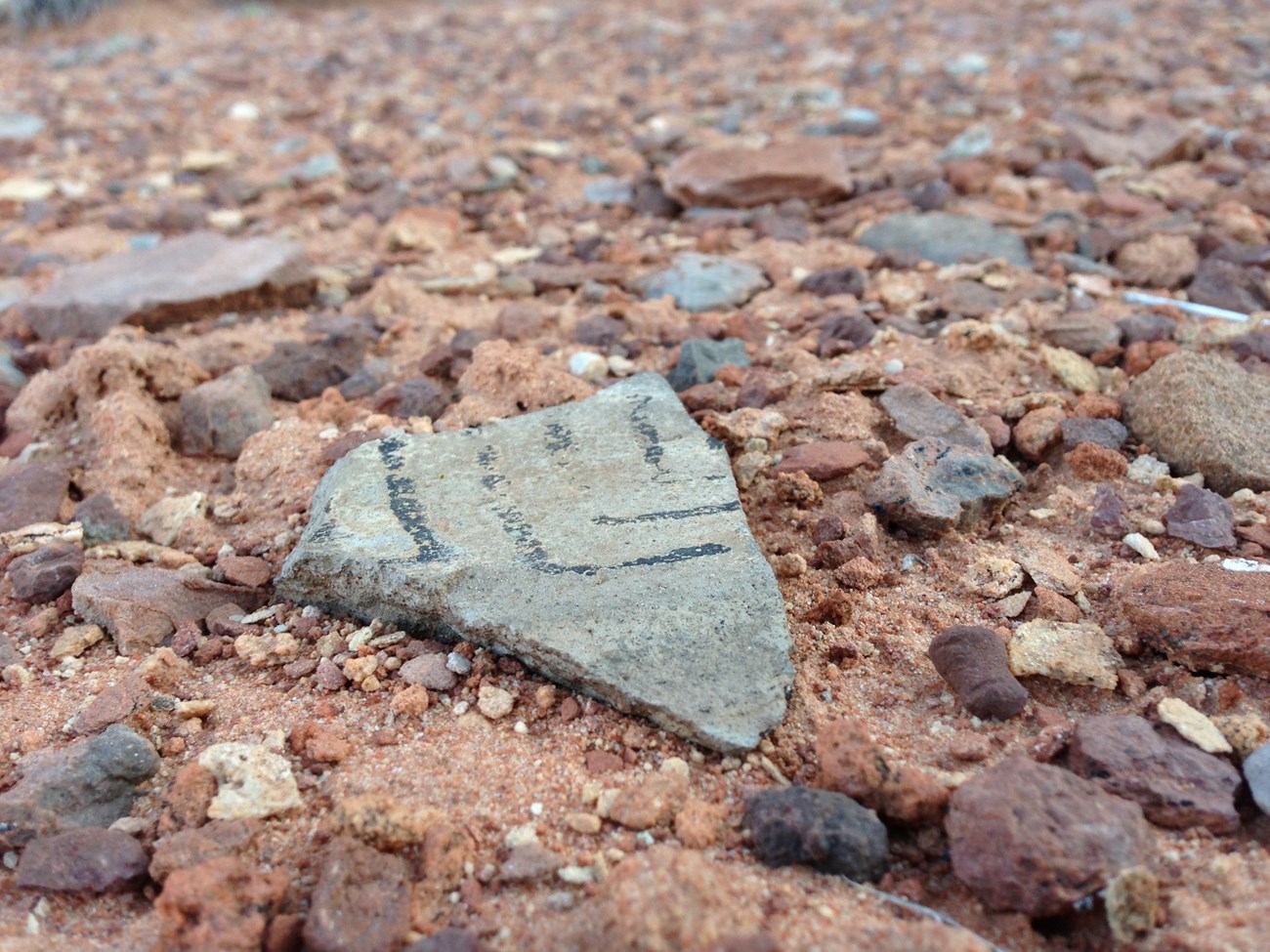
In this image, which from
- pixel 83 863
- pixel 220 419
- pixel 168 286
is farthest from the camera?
pixel 168 286

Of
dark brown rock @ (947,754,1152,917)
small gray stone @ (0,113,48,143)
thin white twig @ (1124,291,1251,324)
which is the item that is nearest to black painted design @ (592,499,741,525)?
dark brown rock @ (947,754,1152,917)

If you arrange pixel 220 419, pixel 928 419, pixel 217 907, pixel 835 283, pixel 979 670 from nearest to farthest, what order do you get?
pixel 217 907, pixel 979 670, pixel 928 419, pixel 220 419, pixel 835 283

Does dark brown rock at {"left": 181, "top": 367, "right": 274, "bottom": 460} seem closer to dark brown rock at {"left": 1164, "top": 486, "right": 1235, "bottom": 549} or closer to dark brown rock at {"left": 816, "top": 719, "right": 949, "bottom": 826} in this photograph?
dark brown rock at {"left": 816, "top": 719, "right": 949, "bottom": 826}

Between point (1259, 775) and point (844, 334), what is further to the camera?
point (844, 334)

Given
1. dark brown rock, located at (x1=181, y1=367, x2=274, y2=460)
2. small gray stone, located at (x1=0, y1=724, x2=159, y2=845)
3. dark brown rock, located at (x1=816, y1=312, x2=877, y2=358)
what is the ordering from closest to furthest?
1. small gray stone, located at (x1=0, y1=724, x2=159, y2=845)
2. dark brown rock, located at (x1=181, y1=367, x2=274, y2=460)
3. dark brown rock, located at (x1=816, y1=312, x2=877, y2=358)

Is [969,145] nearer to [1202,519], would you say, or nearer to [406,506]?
[1202,519]

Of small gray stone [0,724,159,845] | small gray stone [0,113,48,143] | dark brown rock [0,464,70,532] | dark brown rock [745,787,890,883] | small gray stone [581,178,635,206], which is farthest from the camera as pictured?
small gray stone [0,113,48,143]

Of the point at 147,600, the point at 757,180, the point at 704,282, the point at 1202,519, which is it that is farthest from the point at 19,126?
the point at 1202,519

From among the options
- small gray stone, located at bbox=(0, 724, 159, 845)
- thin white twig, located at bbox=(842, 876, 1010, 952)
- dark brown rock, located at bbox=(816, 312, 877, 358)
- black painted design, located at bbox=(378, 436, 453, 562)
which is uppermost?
black painted design, located at bbox=(378, 436, 453, 562)
